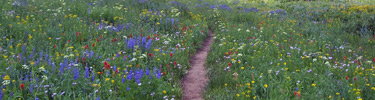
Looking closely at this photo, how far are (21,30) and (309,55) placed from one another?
628cm

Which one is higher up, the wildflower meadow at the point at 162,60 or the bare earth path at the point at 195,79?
the wildflower meadow at the point at 162,60

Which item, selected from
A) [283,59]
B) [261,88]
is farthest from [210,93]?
[283,59]

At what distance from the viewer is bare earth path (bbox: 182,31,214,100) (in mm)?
5324

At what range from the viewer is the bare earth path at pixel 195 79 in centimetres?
532

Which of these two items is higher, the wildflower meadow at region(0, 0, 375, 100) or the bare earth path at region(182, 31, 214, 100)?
the wildflower meadow at region(0, 0, 375, 100)

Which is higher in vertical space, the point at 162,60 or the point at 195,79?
the point at 162,60

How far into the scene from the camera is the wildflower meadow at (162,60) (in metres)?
4.42

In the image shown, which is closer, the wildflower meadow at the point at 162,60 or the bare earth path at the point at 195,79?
the wildflower meadow at the point at 162,60

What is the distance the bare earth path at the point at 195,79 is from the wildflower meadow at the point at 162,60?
0.07 feet

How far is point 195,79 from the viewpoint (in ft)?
19.9

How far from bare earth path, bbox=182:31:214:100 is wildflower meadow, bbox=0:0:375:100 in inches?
0.8

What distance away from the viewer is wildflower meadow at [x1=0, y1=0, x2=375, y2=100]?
442cm

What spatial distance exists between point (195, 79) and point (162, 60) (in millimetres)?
744

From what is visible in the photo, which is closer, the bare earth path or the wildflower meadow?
the wildflower meadow
